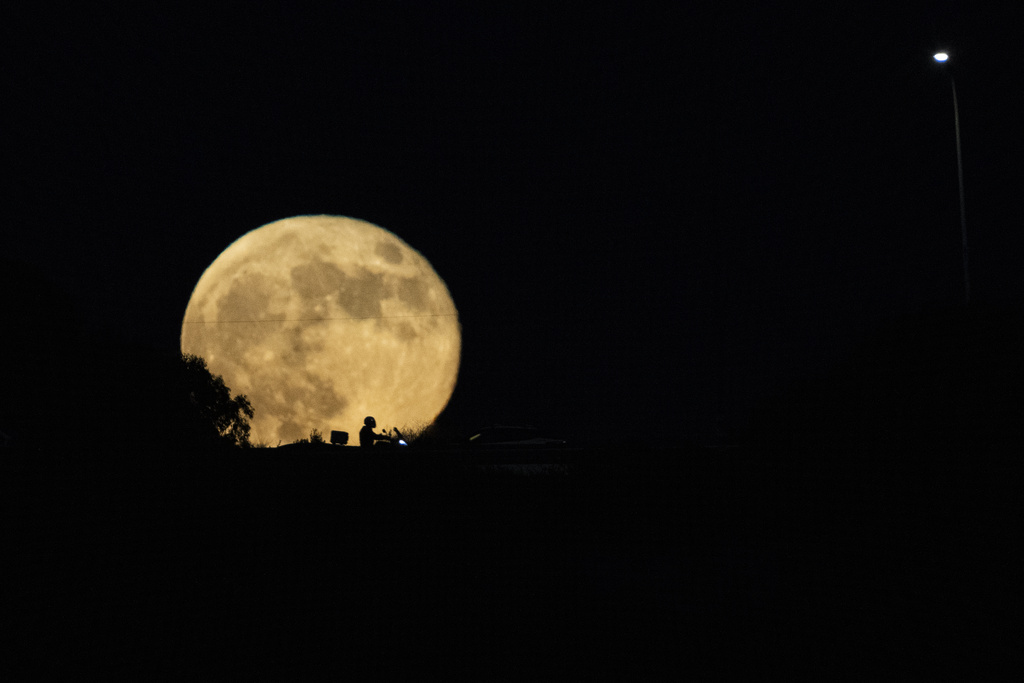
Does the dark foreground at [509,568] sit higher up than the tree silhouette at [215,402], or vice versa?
the tree silhouette at [215,402]

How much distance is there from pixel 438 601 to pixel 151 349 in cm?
2894

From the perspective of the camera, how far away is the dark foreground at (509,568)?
8.63 metres

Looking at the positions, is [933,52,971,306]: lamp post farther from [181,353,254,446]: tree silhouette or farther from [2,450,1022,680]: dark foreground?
[181,353,254,446]: tree silhouette

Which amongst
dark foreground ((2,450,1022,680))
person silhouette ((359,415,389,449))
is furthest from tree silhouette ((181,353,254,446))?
dark foreground ((2,450,1022,680))

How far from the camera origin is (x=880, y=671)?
8586 millimetres

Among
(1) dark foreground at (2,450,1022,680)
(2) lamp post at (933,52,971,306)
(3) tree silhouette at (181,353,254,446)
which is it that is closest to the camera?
(1) dark foreground at (2,450,1022,680)

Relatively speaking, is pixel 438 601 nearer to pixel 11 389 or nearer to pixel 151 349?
pixel 11 389

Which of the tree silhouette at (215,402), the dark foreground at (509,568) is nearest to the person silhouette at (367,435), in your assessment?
the dark foreground at (509,568)

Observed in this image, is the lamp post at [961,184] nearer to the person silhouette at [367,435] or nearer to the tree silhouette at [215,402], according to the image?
the person silhouette at [367,435]

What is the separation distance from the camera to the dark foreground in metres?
8.63

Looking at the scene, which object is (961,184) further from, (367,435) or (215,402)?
(215,402)

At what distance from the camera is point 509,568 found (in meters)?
9.62

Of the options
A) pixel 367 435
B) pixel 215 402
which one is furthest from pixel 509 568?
pixel 215 402

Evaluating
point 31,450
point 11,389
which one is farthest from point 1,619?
point 11,389
